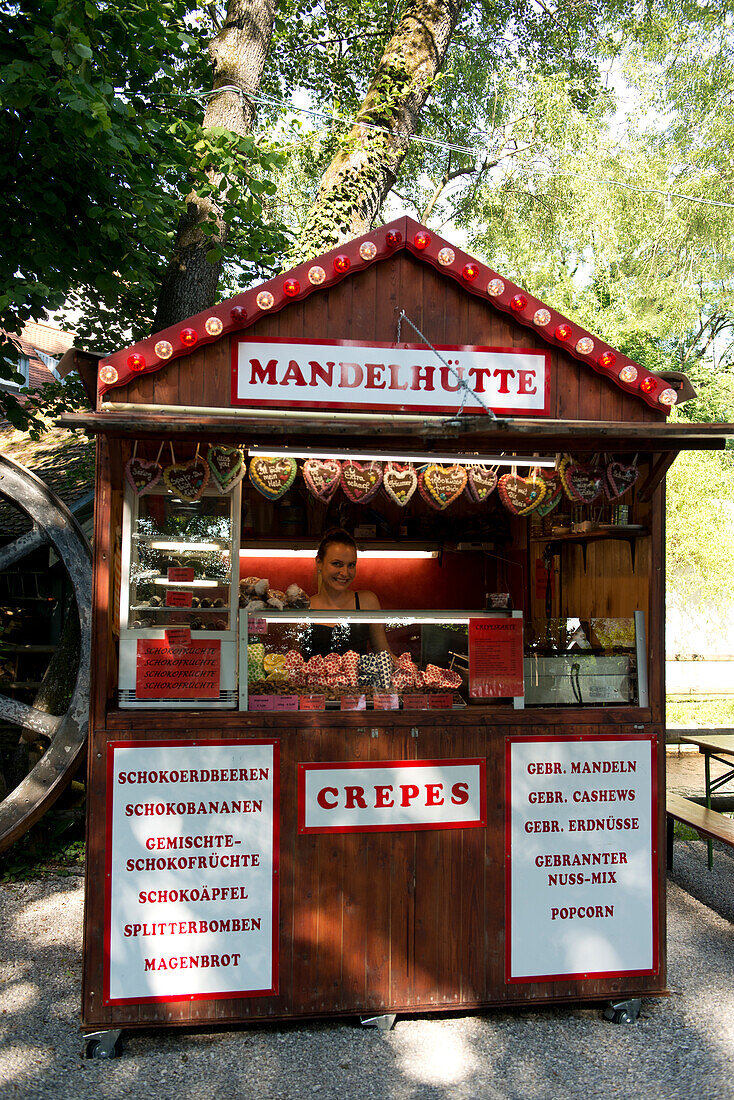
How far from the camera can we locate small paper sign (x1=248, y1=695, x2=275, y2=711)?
4305mm

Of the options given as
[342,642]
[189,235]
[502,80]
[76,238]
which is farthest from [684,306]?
[342,642]

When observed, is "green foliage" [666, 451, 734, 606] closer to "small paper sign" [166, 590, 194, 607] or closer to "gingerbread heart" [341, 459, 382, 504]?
"gingerbread heart" [341, 459, 382, 504]

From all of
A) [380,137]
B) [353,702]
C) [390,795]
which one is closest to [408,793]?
[390,795]

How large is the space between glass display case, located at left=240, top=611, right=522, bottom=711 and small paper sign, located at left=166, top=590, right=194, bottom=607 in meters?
0.32

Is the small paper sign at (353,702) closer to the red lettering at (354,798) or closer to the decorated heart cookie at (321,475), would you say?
the red lettering at (354,798)

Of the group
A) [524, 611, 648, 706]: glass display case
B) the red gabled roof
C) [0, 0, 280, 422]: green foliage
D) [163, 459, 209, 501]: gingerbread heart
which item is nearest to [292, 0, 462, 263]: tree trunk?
[0, 0, 280, 422]: green foliage

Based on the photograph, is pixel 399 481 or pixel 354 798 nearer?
pixel 354 798

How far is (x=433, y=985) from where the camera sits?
13.9 ft

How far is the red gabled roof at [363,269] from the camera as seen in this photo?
408cm

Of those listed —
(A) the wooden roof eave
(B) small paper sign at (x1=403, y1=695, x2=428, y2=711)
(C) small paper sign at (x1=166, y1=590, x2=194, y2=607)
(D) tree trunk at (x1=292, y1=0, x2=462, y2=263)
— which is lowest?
(B) small paper sign at (x1=403, y1=695, x2=428, y2=711)

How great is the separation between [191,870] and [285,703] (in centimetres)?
91

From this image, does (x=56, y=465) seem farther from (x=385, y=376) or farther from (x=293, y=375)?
(x=385, y=376)

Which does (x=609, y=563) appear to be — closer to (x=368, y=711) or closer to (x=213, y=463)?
(x=368, y=711)

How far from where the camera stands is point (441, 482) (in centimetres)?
459
